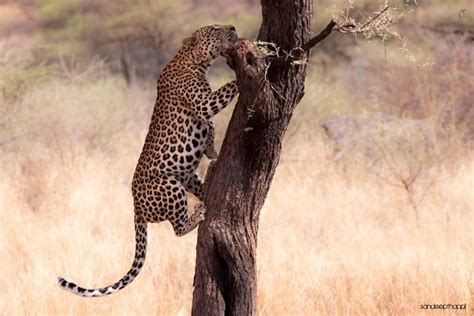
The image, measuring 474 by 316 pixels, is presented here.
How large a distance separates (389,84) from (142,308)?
24.7 ft

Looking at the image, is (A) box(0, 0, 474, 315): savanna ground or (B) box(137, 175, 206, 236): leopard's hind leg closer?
(B) box(137, 175, 206, 236): leopard's hind leg

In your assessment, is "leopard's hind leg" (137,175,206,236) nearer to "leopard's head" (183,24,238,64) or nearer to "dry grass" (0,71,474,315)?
"leopard's head" (183,24,238,64)

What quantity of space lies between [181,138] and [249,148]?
482 millimetres

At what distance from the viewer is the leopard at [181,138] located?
5668 mm

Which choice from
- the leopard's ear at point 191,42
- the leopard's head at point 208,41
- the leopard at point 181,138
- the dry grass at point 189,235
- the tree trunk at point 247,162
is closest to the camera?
the tree trunk at point 247,162

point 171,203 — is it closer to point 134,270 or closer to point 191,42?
point 134,270

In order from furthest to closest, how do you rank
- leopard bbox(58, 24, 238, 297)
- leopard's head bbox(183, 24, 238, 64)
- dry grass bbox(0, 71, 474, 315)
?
dry grass bbox(0, 71, 474, 315)
leopard's head bbox(183, 24, 238, 64)
leopard bbox(58, 24, 238, 297)

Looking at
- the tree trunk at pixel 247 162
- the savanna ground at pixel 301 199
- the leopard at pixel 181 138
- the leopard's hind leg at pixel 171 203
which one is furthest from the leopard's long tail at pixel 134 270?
the savanna ground at pixel 301 199

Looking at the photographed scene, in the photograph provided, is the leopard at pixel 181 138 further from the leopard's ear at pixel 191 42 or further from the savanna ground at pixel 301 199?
the savanna ground at pixel 301 199

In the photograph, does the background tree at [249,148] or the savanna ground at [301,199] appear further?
the savanna ground at [301,199]

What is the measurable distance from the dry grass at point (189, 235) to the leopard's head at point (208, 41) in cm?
237

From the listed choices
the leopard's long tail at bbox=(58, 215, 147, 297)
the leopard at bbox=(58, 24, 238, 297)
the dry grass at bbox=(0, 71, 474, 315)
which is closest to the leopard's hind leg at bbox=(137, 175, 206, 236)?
the leopard at bbox=(58, 24, 238, 297)

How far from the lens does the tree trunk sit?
16.7 feet

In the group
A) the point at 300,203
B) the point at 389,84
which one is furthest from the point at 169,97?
the point at 389,84
